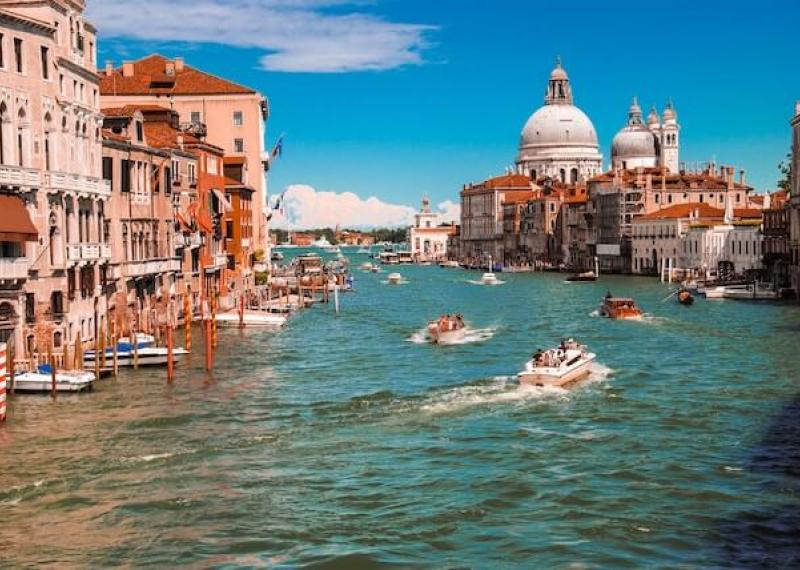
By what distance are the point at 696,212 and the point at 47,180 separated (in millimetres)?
68201

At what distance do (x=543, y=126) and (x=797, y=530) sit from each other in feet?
485

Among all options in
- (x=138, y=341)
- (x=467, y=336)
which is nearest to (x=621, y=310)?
(x=467, y=336)

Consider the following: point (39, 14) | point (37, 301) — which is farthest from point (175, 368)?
point (39, 14)

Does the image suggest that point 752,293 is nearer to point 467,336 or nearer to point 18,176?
point 467,336

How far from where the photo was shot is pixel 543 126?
160 meters

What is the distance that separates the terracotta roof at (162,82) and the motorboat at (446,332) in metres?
26.6

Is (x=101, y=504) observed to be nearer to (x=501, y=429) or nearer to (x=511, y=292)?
(x=501, y=429)

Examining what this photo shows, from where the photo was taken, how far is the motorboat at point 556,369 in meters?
26.6

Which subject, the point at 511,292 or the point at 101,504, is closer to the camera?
the point at 101,504

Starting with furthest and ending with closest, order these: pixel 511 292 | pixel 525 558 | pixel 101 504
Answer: pixel 511 292 → pixel 101 504 → pixel 525 558

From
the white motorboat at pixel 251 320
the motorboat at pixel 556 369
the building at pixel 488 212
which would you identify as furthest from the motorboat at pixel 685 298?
the building at pixel 488 212

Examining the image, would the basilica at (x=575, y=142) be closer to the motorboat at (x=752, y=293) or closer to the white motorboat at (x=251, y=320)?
the motorboat at (x=752, y=293)

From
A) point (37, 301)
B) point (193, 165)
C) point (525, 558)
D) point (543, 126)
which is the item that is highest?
point (543, 126)

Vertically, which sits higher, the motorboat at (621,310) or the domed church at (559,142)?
the domed church at (559,142)
